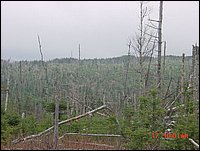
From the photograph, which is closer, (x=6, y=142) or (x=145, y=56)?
(x=6, y=142)

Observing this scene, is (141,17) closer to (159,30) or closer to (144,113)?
(159,30)

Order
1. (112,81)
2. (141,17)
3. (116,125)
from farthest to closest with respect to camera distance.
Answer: (112,81)
(141,17)
(116,125)

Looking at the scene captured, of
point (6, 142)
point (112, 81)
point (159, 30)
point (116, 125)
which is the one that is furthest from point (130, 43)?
point (112, 81)

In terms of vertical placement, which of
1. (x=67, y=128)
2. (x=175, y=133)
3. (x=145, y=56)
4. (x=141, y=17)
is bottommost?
(x=67, y=128)

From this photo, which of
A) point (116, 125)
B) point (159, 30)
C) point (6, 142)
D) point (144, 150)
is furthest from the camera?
point (159, 30)

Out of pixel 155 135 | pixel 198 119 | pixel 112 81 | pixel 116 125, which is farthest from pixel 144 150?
pixel 112 81

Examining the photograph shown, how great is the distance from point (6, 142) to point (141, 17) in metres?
11.3

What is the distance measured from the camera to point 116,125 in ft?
28.6

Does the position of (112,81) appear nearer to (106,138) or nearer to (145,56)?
(145,56)

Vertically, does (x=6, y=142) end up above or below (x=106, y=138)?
above
